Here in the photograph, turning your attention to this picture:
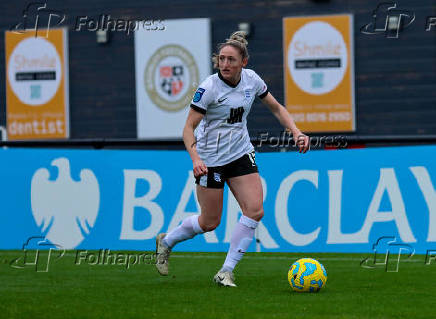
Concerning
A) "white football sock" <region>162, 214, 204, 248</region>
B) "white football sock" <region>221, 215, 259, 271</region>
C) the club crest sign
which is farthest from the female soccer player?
the club crest sign

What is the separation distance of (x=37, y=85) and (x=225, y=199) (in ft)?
→ 35.2

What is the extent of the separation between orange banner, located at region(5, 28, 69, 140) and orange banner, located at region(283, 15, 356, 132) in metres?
5.11

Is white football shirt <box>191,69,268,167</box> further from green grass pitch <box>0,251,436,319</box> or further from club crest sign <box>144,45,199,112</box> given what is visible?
club crest sign <box>144,45,199,112</box>

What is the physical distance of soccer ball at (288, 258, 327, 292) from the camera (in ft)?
28.0

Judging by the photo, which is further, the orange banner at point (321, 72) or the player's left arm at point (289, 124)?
the orange banner at point (321, 72)

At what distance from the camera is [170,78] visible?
69.7 feet

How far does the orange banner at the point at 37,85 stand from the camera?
866 inches

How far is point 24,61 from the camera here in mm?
22375

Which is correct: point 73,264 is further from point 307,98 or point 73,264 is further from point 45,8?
point 45,8

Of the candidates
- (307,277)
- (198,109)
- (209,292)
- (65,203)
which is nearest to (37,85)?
(65,203)

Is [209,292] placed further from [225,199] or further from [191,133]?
[225,199]

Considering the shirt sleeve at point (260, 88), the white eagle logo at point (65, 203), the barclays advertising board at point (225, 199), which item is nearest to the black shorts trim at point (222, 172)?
the shirt sleeve at point (260, 88)

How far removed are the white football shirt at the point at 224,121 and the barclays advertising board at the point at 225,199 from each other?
312 centimetres

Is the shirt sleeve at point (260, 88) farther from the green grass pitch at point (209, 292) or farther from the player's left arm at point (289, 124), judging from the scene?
the green grass pitch at point (209, 292)
